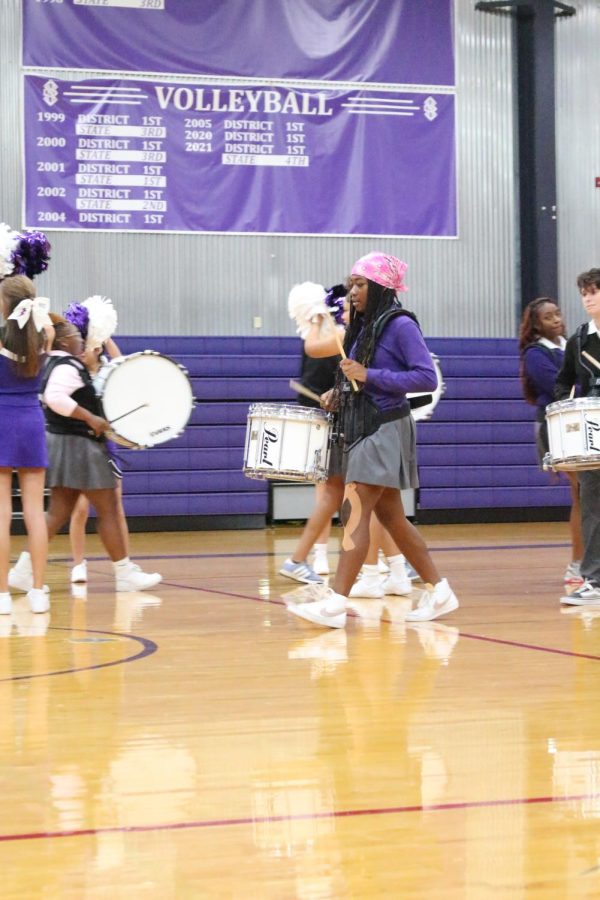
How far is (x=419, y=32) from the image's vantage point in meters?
13.0

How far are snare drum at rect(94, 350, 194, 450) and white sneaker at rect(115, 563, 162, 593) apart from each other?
73cm

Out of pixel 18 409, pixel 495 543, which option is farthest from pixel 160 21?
pixel 18 409

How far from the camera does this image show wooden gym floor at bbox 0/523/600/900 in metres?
2.46

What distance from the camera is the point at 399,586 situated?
6738 mm

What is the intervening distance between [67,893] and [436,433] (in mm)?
10351

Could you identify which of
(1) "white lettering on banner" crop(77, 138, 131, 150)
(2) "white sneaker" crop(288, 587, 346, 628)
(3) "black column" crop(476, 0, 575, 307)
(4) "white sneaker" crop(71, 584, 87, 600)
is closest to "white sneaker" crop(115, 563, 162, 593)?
(4) "white sneaker" crop(71, 584, 87, 600)

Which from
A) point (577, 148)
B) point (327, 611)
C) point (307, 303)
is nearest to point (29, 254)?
point (307, 303)

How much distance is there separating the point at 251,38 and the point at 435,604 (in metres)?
8.38

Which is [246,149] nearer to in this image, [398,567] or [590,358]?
[398,567]

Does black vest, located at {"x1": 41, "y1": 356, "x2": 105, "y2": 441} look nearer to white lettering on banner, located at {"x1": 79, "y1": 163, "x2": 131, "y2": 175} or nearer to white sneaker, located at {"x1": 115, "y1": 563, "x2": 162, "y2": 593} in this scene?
white sneaker, located at {"x1": 115, "y1": 563, "x2": 162, "y2": 593}

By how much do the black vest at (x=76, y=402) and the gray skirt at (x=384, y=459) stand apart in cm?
177

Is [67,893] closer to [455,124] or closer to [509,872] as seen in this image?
[509,872]

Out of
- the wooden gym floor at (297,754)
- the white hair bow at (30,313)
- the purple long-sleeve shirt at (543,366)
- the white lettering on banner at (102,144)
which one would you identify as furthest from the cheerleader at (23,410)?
the white lettering on banner at (102,144)

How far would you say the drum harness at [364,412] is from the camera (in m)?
5.33
